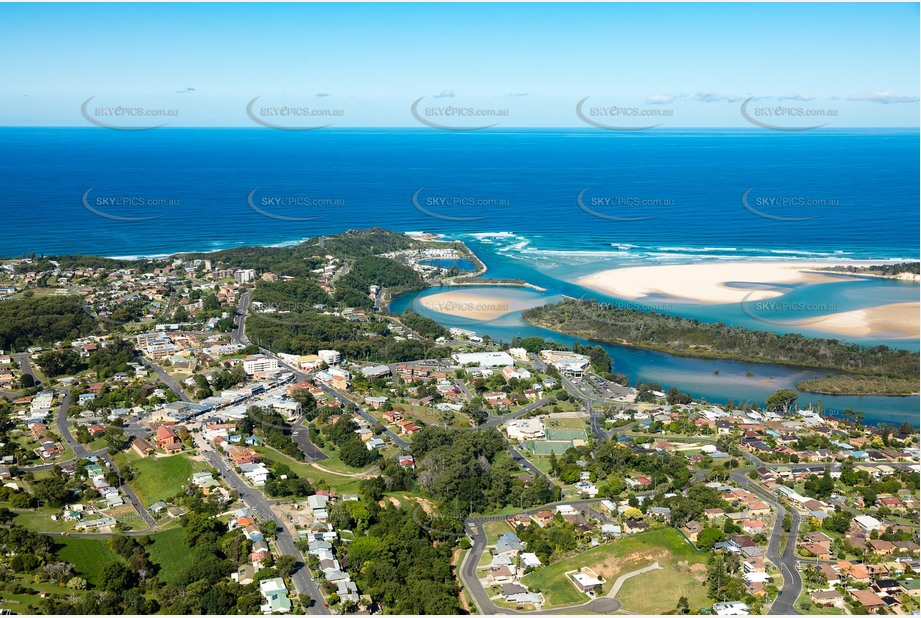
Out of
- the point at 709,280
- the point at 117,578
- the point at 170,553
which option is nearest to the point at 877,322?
the point at 709,280

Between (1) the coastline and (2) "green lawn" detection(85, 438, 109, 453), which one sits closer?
(2) "green lawn" detection(85, 438, 109, 453)

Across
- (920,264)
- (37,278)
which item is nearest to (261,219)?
(37,278)

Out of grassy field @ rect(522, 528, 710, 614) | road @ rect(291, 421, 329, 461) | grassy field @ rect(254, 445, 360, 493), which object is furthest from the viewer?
road @ rect(291, 421, 329, 461)

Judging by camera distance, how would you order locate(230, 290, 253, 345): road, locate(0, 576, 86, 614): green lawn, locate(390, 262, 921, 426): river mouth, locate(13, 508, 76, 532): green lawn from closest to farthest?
locate(0, 576, 86, 614): green lawn < locate(13, 508, 76, 532): green lawn < locate(390, 262, 921, 426): river mouth < locate(230, 290, 253, 345): road

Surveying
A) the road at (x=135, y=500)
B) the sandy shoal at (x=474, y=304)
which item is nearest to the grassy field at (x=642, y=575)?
the road at (x=135, y=500)

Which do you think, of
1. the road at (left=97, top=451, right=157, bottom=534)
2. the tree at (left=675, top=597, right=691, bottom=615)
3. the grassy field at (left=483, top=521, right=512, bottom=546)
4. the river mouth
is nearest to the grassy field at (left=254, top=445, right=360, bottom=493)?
the road at (left=97, top=451, right=157, bottom=534)

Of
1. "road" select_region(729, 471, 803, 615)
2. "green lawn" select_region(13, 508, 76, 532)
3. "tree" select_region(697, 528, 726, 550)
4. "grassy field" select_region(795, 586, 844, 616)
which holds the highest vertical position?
"tree" select_region(697, 528, 726, 550)

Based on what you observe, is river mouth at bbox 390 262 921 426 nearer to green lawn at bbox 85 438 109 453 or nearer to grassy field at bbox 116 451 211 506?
grassy field at bbox 116 451 211 506

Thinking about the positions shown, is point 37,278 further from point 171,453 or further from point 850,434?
point 850,434
